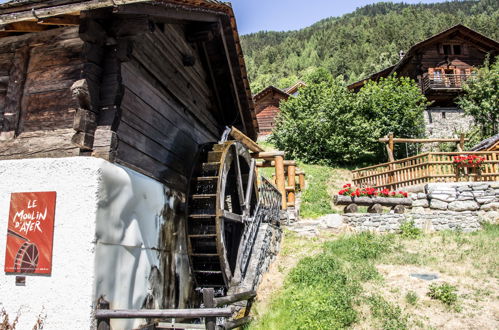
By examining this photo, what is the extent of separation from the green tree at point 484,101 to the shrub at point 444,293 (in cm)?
2190

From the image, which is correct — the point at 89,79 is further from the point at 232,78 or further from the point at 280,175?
the point at 280,175

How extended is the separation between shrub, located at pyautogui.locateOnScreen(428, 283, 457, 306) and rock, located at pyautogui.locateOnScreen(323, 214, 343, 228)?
4510 millimetres

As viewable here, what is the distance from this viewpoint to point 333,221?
1135 centimetres

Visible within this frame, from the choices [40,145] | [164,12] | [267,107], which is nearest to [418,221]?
[164,12]

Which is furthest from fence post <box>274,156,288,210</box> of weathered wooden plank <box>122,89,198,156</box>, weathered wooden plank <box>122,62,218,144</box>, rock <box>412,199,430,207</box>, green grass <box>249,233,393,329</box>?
rock <box>412,199,430,207</box>

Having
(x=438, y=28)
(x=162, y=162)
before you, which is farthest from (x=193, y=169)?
(x=438, y=28)

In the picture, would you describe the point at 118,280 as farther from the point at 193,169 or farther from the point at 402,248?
the point at 402,248

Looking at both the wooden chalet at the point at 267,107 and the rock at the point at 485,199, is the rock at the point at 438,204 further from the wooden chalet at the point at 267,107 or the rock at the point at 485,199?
the wooden chalet at the point at 267,107

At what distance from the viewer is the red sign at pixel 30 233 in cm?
407

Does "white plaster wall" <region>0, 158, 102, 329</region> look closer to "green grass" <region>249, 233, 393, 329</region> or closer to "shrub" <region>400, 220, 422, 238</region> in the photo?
"green grass" <region>249, 233, 393, 329</region>

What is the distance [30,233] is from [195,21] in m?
4.46

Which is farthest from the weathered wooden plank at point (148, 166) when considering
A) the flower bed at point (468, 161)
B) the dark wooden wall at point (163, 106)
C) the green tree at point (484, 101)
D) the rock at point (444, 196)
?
the green tree at point (484, 101)

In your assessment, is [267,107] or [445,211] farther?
[267,107]

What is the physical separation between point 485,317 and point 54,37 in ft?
23.9
